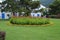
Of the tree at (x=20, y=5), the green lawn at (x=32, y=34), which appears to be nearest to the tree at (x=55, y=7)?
the tree at (x=20, y=5)

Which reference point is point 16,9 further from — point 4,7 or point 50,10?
point 50,10

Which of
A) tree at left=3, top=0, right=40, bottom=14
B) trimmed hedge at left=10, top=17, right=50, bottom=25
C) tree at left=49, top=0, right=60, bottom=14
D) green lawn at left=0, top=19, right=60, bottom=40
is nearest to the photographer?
green lawn at left=0, top=19, right=60, bottom=40

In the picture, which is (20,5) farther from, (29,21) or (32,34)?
(32,34)

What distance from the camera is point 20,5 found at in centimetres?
3569

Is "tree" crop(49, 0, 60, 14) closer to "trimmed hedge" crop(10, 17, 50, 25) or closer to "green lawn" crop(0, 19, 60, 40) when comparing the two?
"trimmed hedge" crop(10, 17, 50, 25)

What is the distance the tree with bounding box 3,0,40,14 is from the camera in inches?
1337

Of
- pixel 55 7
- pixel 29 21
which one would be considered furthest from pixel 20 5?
pixel 29 21

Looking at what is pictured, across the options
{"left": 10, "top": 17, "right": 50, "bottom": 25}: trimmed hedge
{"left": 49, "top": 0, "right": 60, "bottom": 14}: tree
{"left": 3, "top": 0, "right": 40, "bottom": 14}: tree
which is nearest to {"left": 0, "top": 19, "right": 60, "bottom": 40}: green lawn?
{"left": 10, "top": 17, "right": 50, "bottom": 25}: trimmed hedge

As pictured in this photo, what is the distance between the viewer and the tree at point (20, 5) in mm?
33956

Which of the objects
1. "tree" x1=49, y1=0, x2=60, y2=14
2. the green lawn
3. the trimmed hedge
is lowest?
the green lawn

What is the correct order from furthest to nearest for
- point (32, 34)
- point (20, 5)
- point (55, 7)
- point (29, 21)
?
1. point (55, 7)
2. point (20, 5)
3. point (29, 21)
4. point (32, 34)

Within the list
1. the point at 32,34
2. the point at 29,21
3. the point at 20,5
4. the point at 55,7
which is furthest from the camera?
the point at 55,7

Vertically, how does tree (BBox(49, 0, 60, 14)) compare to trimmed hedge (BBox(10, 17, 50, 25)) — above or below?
above

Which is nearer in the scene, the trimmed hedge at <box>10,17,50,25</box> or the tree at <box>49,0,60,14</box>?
the trimmed hedge at <box>10,17,50,25</box>
